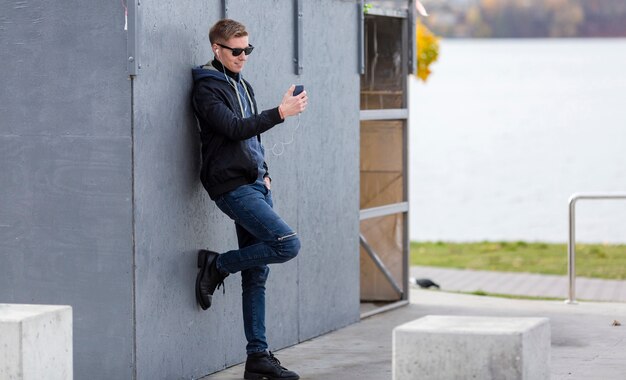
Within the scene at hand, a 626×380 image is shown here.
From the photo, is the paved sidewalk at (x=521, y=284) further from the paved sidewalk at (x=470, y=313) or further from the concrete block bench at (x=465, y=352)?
the concrete block bench at (x=465, y=352)

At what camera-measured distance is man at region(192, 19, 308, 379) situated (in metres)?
7.18

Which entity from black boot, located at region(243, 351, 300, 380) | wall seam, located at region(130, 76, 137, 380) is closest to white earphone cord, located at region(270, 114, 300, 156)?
black boot, located at region(243, 351, 300, 380)

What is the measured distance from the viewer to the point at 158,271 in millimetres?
7102

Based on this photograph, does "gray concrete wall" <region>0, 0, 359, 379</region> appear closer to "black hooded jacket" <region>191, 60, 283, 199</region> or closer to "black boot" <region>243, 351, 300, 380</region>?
"black hooded jacket" <region>191, 60, 283, 199</region>

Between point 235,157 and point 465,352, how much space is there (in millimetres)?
2202

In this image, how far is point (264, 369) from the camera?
24.7 feet

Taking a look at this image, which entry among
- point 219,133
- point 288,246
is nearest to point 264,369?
point 288,246

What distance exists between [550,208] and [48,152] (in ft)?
78.8

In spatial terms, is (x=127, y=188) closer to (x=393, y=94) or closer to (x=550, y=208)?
(x=393, y=94)

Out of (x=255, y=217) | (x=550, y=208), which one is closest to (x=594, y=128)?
(x=550, y=208)

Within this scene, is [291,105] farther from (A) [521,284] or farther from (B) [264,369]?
(A) [521,284]

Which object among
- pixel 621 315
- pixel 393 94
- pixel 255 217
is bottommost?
pixel 621 315

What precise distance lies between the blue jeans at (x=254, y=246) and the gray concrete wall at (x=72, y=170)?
692 mm

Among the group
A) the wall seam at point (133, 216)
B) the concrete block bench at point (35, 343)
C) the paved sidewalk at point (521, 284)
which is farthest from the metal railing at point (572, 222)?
the concrete block bench at point (35, 343)
